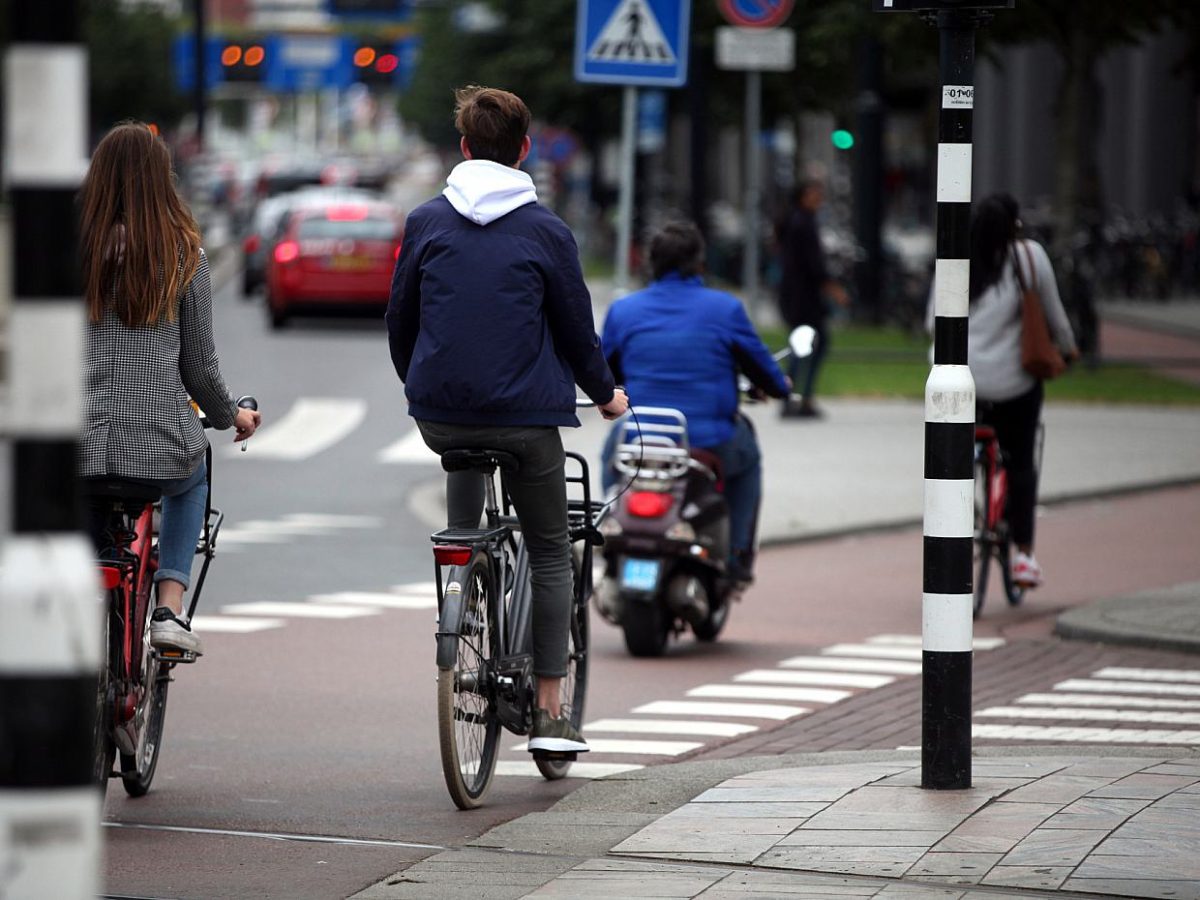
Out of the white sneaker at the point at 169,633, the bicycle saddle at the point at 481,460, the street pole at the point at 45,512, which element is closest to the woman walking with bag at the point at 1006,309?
the bicycle saddle at the point at 481,460

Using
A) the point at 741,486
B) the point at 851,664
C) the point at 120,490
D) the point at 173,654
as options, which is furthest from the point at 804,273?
the point at 120,490

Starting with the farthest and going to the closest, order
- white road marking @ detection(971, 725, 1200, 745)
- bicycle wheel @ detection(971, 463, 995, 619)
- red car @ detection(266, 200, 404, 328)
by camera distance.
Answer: red car @ detection(266, 200, 404, 328), bicycle wheel @ detection(971, 463, 995, 619), white road marking @ detection(971, 725, 1200, 745)

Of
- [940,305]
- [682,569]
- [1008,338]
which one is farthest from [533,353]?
[1008,338]

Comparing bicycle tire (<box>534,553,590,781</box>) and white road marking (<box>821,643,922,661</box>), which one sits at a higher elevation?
bicycle tire (<box>534,553,590,781</box>)

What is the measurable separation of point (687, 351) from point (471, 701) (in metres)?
3.23

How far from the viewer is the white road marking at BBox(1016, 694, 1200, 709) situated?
839 centimetres

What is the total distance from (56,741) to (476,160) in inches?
144

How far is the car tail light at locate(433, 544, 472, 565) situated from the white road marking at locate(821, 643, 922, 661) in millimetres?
3542

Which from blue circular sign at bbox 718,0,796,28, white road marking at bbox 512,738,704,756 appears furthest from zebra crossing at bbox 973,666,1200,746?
blue circular sign at bbox 718,0,796,28

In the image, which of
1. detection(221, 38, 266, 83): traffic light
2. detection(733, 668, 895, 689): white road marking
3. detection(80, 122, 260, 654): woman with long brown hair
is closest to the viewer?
detection(80, 122, 260, 654): woman with long brown hair

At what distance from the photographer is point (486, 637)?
260 inches

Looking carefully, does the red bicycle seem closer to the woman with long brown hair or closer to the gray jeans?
the woman with long brown hair

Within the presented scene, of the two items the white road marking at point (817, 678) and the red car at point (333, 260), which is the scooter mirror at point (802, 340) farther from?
the red car at point (333, 260)

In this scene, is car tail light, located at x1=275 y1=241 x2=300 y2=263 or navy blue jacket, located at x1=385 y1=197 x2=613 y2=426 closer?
navy blue jacket, located at x1=385 y1=197 x2=613 y2=426
